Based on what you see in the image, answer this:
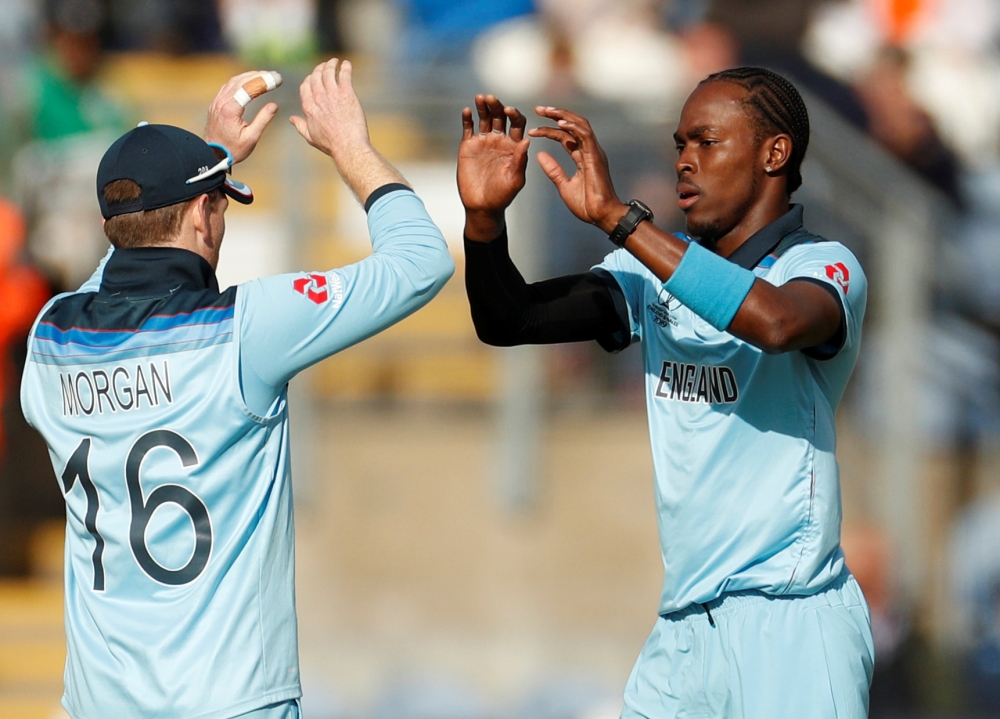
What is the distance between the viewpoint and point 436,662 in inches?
282

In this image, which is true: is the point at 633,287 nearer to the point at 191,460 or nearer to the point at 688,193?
the point at 688,193

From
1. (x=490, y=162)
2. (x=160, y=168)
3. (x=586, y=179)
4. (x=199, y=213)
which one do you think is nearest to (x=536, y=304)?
(x=490, y=162)

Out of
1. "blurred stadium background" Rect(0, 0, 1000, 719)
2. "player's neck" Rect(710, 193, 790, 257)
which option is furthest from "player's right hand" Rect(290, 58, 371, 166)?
"blurred stadium background" Rect(0, 0, 1000, 719)

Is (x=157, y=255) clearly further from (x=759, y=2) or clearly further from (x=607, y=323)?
(x=759, y=2)

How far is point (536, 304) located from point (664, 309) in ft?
1.04

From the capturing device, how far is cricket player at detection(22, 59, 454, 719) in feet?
9.16

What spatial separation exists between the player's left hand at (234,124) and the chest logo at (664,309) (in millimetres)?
1075

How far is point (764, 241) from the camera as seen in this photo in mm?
3043

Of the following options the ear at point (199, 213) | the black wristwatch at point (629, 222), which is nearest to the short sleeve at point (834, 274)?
the black wristwatch at point (629, 222)

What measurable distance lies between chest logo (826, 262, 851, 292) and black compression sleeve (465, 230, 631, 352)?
58 cm

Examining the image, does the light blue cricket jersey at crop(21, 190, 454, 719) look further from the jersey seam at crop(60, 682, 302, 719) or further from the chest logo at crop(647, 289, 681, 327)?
the chest logo at crop(647, 289, 681, 327)

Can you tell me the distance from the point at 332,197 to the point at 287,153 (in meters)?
0.37

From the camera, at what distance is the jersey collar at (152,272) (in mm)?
2855

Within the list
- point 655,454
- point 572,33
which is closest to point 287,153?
point 572,33
